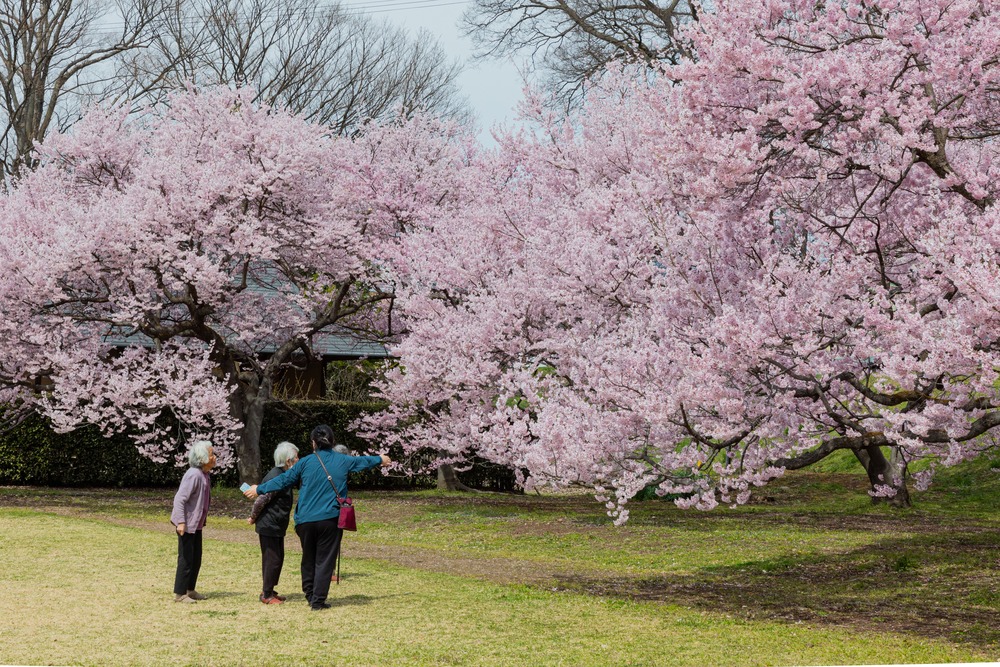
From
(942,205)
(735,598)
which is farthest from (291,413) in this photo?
(942,205)

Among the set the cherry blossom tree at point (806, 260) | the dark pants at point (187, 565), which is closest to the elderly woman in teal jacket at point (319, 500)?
the dark pants at point (187, 565)

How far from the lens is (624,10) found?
26.9m

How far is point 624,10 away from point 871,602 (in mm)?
20241

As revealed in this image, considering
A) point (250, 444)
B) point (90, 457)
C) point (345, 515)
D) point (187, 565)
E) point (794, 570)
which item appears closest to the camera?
A: point (345, 515)

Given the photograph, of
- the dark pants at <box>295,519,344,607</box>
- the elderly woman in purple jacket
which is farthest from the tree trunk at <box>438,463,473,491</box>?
the dark pants at <box>295,519,344,607</box>

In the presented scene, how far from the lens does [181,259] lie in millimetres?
18781

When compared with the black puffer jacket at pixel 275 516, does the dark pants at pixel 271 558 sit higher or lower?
lower

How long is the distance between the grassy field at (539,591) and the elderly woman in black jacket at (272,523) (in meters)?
0.27

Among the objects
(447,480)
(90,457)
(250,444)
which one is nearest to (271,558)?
(250,444)

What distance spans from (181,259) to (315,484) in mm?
10826

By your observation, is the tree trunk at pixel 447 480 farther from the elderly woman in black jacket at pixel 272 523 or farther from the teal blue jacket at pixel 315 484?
the teal blue jacket at pixel 315 484

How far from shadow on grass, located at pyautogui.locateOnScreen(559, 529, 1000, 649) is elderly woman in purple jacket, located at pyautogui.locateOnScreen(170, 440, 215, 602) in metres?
3.75

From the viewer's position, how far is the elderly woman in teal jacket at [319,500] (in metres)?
9.08

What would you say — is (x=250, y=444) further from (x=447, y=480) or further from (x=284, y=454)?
(x=284, y=454)
